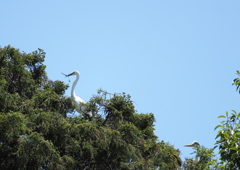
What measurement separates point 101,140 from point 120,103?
1.06 meters

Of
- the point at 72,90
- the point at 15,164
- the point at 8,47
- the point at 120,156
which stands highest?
the point at 72,90

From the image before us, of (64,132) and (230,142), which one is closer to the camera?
(230,142)

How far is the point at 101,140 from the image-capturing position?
30.7ft

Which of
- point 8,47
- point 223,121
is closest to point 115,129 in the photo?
point 8,47

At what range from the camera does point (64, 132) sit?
9.36m

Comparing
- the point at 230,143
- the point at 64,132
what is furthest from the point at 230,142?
the point at 64,132

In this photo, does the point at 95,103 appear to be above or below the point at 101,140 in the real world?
above

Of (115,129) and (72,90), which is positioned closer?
(115,129)

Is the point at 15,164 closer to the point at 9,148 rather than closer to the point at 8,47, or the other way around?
the point at 9,148

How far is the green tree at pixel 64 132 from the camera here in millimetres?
8602

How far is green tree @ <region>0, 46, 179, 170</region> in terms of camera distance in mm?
8602

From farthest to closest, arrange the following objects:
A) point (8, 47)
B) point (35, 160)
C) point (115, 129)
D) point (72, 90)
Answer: point (72, 90) < point (8, 47) < point (115, 129) < point (35, 160)

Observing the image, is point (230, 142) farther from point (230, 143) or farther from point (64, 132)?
point (64, 132)

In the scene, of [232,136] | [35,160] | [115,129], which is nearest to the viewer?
[232,136]
